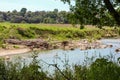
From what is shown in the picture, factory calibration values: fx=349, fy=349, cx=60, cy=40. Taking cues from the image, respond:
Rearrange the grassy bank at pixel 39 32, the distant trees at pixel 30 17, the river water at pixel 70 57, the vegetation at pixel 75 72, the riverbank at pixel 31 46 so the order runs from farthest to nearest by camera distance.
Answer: the distant trees at pixel 30 17, the grassy bank at pixel 39 32, the riverbank at pixel 31 46, the river water at pixel 70 57, the vegetation at pixel 75 72

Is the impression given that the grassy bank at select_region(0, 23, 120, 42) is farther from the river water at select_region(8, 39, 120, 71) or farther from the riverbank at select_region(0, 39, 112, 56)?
the river water at select_region(8, 39, 120, 71)

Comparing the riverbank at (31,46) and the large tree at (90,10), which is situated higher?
the large tree at (90,10)

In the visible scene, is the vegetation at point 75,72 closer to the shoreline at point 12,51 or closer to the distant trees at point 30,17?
the shoreline at point 12,51

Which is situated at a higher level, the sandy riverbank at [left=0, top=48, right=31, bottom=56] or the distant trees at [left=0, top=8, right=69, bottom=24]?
the sandy riverbank at [left=0, top=48, right=31, bottom=56]

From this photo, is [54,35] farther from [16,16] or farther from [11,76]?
[11,76]

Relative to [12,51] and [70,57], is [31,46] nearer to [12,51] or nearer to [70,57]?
[12,51]

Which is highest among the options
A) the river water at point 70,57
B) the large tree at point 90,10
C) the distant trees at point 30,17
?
the large tree at point 90,10

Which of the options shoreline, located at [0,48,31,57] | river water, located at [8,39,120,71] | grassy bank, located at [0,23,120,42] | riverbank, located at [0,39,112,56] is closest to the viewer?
river water, located at [8,39,120,71]

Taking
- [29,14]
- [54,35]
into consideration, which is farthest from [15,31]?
[29,14]

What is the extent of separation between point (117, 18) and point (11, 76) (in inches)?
157

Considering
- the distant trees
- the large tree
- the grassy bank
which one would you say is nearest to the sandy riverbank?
the grassy bank

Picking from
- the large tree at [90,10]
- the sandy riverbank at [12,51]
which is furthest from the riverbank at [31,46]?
the large tree at [90,10]

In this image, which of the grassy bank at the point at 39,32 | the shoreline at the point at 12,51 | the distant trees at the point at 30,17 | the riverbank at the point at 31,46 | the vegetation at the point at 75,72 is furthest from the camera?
the distant trees at the point at 30,17

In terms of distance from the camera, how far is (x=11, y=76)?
11.6 meters
